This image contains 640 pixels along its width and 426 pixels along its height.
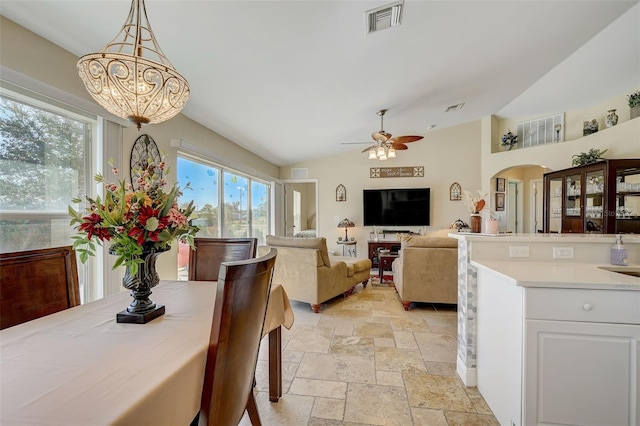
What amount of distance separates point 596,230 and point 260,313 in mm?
4900

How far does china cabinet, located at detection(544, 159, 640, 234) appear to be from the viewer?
11.3 feet

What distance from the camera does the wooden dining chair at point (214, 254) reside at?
1.97m

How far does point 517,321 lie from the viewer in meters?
1.43

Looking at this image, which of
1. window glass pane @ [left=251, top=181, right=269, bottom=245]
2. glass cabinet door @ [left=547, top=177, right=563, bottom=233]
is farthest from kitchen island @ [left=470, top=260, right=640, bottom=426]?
window glass pane @ [left=251, top=181, right=269, bottom=245]

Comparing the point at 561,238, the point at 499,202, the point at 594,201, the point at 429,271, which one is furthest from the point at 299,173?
the point at 561,238

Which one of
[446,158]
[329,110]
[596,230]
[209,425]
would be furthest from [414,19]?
[446,158]

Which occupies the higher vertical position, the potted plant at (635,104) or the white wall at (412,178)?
the potted plant at (635,104)

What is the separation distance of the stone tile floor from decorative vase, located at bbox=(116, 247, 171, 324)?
1026mm

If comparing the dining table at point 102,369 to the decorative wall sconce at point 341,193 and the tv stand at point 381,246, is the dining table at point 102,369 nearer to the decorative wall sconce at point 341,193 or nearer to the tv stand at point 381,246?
the tv stand at point 381,246

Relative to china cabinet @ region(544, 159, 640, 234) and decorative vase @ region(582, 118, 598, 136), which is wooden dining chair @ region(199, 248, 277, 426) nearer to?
china cabinet @ region(544, 159, 640, 234)

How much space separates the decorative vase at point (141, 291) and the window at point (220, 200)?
155 cm

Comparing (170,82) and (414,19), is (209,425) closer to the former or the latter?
(170,82)

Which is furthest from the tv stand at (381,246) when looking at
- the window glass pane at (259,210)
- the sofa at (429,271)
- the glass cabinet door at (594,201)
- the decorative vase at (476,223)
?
the decorative vase at (476,223)

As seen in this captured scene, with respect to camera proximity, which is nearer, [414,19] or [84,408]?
[84,408]
